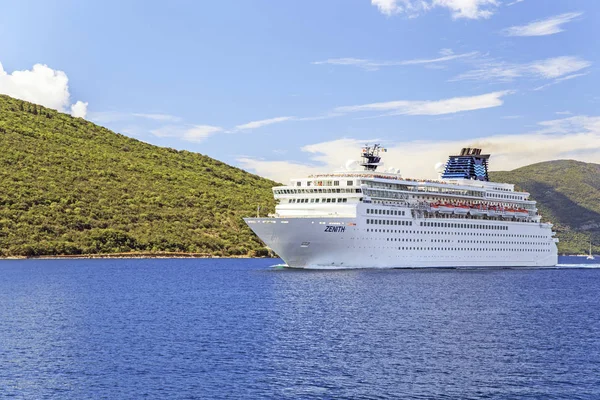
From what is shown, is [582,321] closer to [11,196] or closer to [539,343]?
→ [539,343]

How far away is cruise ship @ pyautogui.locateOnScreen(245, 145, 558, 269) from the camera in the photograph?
3022 inches

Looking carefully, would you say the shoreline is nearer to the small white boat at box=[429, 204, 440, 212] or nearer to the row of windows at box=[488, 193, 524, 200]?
the row of windows at box=[488, 193, 524, 200]

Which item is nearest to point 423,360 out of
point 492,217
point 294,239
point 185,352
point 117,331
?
point 185,352

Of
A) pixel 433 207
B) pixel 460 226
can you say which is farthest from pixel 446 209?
pixel 460 226

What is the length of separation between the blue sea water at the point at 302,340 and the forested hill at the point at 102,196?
176 ft

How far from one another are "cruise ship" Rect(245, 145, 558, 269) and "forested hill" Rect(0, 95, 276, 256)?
51.1 metres

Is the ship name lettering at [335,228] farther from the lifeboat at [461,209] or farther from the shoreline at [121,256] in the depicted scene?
the shoreline at [121,256]

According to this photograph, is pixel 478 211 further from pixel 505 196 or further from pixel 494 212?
pixel 505 196

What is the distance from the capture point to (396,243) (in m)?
83.4

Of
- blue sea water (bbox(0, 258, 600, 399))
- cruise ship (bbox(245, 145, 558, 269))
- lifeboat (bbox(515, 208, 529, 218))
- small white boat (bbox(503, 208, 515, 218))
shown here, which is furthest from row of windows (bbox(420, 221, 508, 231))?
blue sea water (bbox(0, 258, 600, 399))

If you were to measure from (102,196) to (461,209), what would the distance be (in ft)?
239

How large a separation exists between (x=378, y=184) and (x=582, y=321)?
3658 cm

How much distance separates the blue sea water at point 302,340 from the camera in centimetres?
3222

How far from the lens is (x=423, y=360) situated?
36844 mm
